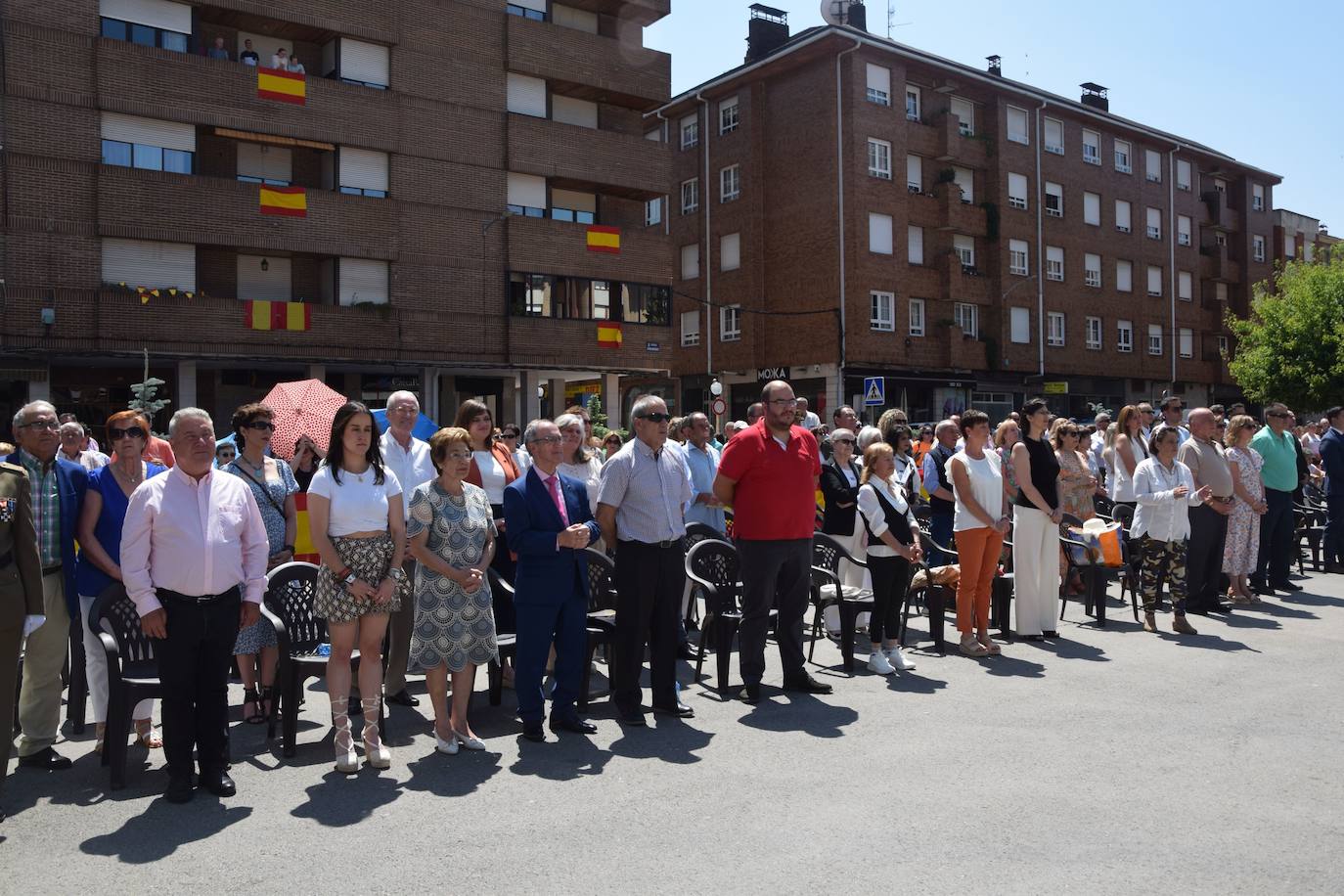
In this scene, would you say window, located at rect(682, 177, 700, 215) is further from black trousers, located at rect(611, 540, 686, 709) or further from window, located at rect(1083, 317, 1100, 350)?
black trousers, located at rect(611, 540, 686, 709)

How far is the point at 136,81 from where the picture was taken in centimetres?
2644

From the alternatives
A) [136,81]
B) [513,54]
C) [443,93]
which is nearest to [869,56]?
[513,54]

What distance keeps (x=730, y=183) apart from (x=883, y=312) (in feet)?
26.4

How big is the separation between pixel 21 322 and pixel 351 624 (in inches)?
935

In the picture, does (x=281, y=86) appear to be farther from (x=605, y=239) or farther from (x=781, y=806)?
(x=781, y=806)

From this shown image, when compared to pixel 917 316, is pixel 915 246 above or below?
above

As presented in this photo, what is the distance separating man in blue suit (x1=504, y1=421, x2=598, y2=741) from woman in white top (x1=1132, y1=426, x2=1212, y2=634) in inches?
240

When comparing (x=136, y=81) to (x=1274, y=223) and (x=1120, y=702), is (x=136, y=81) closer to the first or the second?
(x=1120, y=702)

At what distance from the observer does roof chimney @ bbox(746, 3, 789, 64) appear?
41.8 m

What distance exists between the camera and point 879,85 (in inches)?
1512

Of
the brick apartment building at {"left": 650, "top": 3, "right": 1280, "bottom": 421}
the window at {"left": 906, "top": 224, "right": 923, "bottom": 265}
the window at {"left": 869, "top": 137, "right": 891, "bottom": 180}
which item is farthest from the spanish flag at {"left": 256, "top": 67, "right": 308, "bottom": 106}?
the window at {"left": 906, "top": 224, "right": 923, "bottom": 265}

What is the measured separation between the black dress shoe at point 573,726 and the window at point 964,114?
38.5m

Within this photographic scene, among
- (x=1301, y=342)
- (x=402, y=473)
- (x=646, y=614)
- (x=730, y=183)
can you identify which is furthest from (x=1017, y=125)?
(x=646, y=614)

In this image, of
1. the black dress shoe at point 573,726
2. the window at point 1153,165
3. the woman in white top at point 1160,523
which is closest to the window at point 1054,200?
the window at point 1153,165
